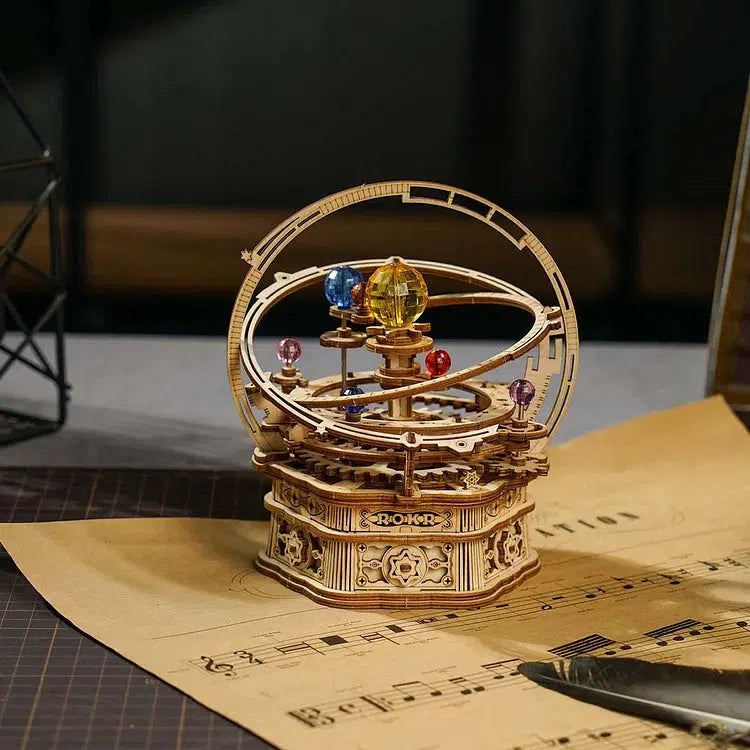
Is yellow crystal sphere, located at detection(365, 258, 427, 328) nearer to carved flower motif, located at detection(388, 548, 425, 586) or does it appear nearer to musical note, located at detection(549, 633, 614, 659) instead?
carved flower motif, located at detection(388, 548, 425, 586)

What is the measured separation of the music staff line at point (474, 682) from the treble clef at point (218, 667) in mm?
210

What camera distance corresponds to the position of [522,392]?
3037 millimetres

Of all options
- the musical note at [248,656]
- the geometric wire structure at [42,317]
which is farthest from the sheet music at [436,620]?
the geometric wire structure at [42,317]

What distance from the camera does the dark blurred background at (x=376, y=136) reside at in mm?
5379

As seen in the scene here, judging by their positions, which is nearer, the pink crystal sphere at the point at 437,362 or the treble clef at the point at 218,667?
the treble clef at the point at 218,667

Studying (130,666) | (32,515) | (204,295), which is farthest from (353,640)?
(204,295)

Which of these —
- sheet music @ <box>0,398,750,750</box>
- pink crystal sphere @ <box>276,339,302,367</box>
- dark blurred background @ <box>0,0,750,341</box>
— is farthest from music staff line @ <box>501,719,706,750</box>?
dark blurred background @ <box>0,0,750,341</box>

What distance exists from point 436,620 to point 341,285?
789 mm

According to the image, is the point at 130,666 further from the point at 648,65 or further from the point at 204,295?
the point at 648,65

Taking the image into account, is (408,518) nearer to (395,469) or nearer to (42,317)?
(395,469)

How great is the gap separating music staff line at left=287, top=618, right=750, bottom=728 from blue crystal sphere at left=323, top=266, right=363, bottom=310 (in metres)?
0.91

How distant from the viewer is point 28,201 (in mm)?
5633

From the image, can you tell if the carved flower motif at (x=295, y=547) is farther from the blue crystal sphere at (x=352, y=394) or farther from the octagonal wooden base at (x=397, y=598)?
the blue crystal sphere at (x=352, y=394)

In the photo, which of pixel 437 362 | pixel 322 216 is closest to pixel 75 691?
pixel 437 362
